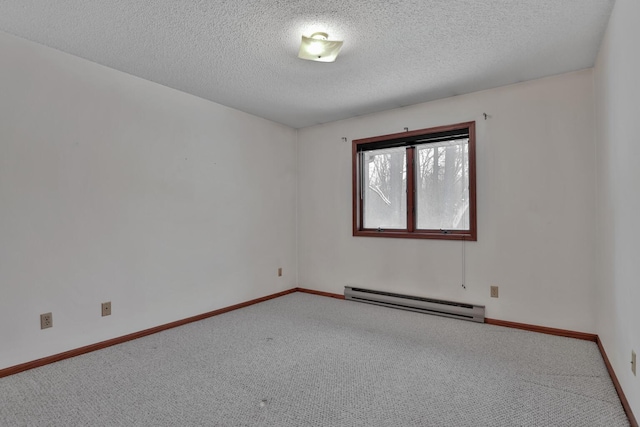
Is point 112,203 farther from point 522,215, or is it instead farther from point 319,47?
point 522,215

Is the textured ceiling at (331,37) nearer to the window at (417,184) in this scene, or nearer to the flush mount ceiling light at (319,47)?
the flush mount ceiling light at (319,47)

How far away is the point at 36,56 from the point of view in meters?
2.42

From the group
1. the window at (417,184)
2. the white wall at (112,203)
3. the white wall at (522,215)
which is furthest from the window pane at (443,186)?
the white wall at (112,203)

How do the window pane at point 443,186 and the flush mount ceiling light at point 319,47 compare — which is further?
the window pane at point 443,186

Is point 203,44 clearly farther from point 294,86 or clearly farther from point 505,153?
point 505,153

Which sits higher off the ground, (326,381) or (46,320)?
(46,320)

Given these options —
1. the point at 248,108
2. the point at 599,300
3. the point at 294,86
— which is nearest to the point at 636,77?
the point at 599,300

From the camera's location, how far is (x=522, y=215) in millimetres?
3105

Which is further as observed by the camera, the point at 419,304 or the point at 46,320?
the point at 419,304

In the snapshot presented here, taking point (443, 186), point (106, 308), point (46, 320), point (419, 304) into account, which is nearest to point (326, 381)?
point (419, 304)

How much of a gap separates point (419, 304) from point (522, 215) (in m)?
1.36

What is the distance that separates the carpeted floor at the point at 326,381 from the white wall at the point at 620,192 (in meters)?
0.33

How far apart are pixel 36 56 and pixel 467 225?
3977mm

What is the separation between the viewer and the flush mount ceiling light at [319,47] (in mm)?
2293
